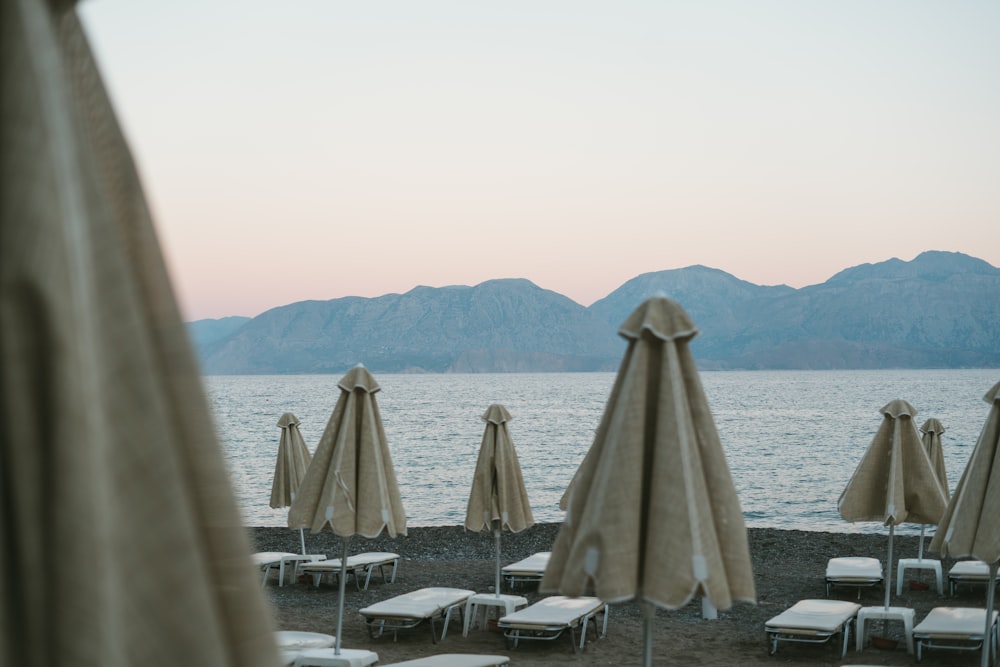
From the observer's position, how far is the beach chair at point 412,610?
10.9 metres

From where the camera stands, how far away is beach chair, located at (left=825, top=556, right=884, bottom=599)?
43.2 feet

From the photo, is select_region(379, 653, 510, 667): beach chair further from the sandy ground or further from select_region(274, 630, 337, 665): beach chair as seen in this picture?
the sandy ground

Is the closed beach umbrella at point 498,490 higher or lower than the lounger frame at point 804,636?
higher

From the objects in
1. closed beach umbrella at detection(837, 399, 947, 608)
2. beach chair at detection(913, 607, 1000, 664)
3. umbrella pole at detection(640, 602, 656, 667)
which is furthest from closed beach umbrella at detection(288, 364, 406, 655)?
beach chair at detection(913, 607, 1000, 664)

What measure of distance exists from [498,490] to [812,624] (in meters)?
4.19

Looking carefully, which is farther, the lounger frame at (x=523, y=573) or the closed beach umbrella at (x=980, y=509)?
the lounger frame at (x=523, y=573)

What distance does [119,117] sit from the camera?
1341 mm

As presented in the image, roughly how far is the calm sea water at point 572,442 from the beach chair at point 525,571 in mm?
5578

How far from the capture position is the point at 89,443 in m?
0.99

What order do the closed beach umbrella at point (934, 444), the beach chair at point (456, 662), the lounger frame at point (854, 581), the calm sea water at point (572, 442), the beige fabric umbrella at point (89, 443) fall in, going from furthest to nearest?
1. the calm sea water at point (572, 442)
2. the closed beach umbrella at point (934, 444)
3. the lounger frame at point (854, 581)
4. the beach chair at point (456, 662)
5. the beige fabric umbrella at point (89, 443)

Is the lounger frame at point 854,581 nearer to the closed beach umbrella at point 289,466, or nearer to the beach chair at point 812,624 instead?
the beach chair at point 812,624

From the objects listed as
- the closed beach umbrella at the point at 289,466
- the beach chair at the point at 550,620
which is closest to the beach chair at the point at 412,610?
the beach chair at the point at 550,620

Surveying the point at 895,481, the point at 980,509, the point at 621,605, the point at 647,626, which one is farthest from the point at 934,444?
the point at 647,626

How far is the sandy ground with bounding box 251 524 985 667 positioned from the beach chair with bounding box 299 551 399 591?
0.54 ft
